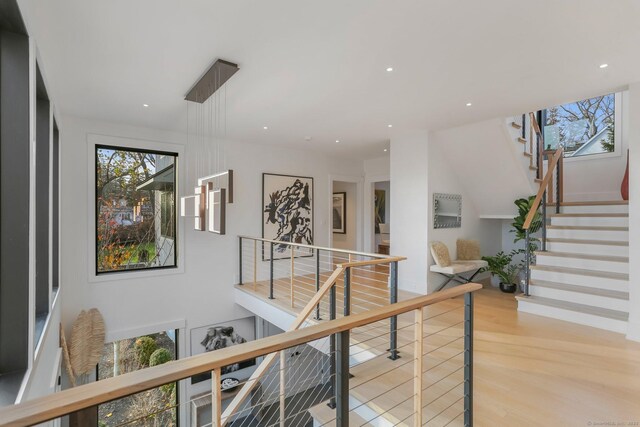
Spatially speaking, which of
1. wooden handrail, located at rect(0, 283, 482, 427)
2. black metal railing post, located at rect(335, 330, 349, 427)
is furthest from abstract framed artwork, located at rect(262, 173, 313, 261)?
wooden handrail, located at rect(0, 283, 482, 427)

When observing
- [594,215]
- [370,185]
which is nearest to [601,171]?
[594,215]

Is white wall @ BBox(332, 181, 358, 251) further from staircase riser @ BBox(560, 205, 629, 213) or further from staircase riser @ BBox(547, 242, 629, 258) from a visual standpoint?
staircase riser @ BBox(560, 205, 629, 213)

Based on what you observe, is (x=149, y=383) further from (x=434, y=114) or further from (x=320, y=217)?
(x=320, y=217)

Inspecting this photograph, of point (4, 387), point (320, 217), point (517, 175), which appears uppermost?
point (517, 175)

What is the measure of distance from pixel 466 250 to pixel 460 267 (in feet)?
2.53

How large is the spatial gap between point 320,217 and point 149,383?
5.78 meters

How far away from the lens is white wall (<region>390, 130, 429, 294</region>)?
16.1 ft

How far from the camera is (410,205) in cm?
511

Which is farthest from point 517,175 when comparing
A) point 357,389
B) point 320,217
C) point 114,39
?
point 114,39

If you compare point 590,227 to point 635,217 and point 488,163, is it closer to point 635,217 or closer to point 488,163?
point 635,217

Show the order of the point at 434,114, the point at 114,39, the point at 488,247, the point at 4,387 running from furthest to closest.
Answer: the point at 488,247
the point at 434,114
the point at 114,39
the point at 4,387

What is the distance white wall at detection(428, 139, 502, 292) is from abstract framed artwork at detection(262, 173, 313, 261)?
2.39m

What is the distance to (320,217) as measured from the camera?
6547mm

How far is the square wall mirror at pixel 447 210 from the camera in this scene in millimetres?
4996
